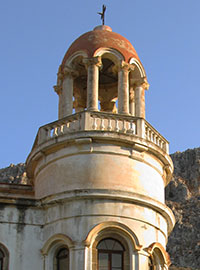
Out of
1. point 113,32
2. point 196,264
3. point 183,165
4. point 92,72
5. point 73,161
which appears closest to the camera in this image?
point 73,161

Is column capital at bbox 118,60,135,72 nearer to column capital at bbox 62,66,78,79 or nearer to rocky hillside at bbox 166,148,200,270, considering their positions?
column capital at bbox 62,66,78,79

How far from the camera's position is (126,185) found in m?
24.4

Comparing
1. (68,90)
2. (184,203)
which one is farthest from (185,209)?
(68,90)

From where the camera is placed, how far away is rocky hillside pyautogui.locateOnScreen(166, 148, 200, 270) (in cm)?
12244

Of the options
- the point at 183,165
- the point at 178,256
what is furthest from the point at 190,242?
the point at 183,165

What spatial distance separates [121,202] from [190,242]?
107302mm

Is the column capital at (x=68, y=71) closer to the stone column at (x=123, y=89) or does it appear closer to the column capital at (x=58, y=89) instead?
the column capital at (x=58, y=89)

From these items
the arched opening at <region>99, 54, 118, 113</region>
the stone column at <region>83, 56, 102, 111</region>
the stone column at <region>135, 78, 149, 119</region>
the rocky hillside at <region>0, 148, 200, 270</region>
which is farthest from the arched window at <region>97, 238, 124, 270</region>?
the rocky hillside at <region>0, 148, 200, 270</region>

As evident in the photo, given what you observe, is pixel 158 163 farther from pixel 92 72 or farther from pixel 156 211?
pixel 92 72

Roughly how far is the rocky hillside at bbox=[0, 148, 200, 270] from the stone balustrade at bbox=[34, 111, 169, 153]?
74531mm

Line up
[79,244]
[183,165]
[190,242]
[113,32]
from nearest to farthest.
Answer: [79,244], [113,32], [190,242], [183,165]

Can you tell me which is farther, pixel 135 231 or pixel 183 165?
pixel 183 165

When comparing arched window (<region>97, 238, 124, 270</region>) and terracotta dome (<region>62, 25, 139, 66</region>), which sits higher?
terracotta dome (<region>62, 25, 139, 66</region>)

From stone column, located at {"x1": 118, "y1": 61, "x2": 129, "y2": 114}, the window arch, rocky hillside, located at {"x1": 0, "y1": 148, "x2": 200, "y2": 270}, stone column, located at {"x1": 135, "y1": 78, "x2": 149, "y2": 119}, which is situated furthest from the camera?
rocky hillside, located at {"x1": 0, "y1": 148, "x2": 200, "y2": 270}
